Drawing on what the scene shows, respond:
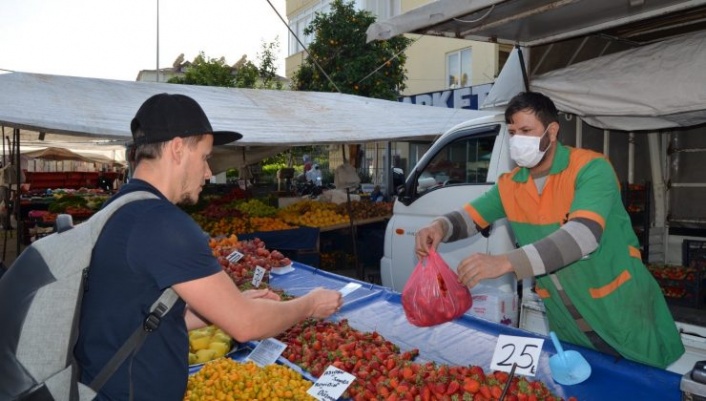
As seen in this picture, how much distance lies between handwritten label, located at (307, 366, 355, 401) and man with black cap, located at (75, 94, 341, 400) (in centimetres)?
84

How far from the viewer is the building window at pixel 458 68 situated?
57.7 ft

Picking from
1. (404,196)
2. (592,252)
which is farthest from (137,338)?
(404,196)

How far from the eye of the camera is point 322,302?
6.95 feet

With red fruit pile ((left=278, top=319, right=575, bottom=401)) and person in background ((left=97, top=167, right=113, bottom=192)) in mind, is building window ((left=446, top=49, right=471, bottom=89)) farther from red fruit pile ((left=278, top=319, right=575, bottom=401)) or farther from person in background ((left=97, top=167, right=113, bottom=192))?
red fruit pile ((left=278, top=319, right=575, bottom=401))

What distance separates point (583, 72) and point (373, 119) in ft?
13.7

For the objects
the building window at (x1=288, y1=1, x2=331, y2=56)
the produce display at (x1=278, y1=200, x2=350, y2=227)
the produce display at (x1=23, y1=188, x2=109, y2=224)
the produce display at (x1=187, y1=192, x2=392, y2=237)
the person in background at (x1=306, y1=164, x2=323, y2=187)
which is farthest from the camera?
the building window at (x1=288, y1=1, x2=331, y2=56)

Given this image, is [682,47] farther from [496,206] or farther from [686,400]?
[686,400]

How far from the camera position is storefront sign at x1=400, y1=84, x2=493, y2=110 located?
14430mm

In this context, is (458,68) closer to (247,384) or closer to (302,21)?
(302,21)

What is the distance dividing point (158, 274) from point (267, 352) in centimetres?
173

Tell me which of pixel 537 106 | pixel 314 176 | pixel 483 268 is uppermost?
pixel 537 106

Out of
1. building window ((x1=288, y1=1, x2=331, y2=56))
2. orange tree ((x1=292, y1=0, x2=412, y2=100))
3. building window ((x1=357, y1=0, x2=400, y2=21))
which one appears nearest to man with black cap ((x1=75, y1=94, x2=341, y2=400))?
orange tree ((x1=292, y1=0, x2=412, y2=100))

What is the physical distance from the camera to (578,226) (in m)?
2.24

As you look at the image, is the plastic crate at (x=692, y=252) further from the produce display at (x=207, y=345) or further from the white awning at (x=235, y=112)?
the produce display at (x=207, y=345)
